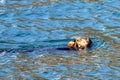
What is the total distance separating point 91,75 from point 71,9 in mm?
6174

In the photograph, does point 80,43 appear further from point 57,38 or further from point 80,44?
point 57,38

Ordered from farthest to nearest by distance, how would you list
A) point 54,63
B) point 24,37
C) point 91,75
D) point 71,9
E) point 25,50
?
point 71,9
point 24,37
point 25,50
point 54,63
point 91,75

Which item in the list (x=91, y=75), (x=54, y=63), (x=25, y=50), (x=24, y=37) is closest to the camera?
(x=91, y=75)

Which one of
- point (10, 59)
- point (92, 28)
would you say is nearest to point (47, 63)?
point (10, 59)

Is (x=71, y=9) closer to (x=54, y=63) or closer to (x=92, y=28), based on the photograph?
(x=92, y=28)

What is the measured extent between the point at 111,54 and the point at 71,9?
4686 mm

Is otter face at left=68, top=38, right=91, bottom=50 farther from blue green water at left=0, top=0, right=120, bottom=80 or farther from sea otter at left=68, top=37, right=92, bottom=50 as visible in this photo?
blue green water at left=0, top=0, right=120, bottom=80

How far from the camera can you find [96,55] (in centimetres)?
1341

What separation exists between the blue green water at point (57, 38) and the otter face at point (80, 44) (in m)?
0.21

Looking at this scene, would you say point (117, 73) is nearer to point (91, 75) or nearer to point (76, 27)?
point (91, 75)

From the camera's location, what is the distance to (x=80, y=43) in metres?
14.1

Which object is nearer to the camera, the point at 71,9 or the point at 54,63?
the point at 54,63

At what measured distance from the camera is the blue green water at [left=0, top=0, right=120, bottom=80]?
12242mm

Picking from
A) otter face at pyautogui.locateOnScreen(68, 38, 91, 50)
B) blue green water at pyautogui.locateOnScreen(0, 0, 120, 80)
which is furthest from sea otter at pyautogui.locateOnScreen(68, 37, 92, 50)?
blue green water at pyautogui.locateOnScreen(0, 0, 120, 80)
